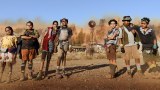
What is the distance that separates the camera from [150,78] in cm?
1183

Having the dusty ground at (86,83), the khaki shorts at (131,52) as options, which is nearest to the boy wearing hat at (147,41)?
the khaki shorts at (131,52)

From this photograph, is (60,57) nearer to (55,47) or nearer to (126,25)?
A: (55,47)

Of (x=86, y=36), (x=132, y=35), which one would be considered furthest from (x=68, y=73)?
(x=86, y=36)

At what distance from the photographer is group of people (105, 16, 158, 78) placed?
12.0m

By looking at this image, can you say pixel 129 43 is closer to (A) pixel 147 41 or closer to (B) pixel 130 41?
(B) pixel 130 41

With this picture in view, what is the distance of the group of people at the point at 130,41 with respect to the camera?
11977 millimetres

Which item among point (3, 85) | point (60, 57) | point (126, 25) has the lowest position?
point (3, 85)

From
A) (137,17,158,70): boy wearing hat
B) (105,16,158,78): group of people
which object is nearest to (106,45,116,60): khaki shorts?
(105,16,158,78): group of people

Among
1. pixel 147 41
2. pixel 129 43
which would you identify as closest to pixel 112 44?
pixel 129 43

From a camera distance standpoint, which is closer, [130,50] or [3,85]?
[3,85]

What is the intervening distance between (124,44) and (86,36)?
134 ft

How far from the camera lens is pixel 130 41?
480 inches

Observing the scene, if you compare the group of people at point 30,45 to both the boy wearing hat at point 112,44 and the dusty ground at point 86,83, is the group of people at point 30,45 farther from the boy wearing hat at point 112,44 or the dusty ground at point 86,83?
the boy wearing hat at point 112,44

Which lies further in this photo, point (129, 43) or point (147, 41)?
point (129, 43)
